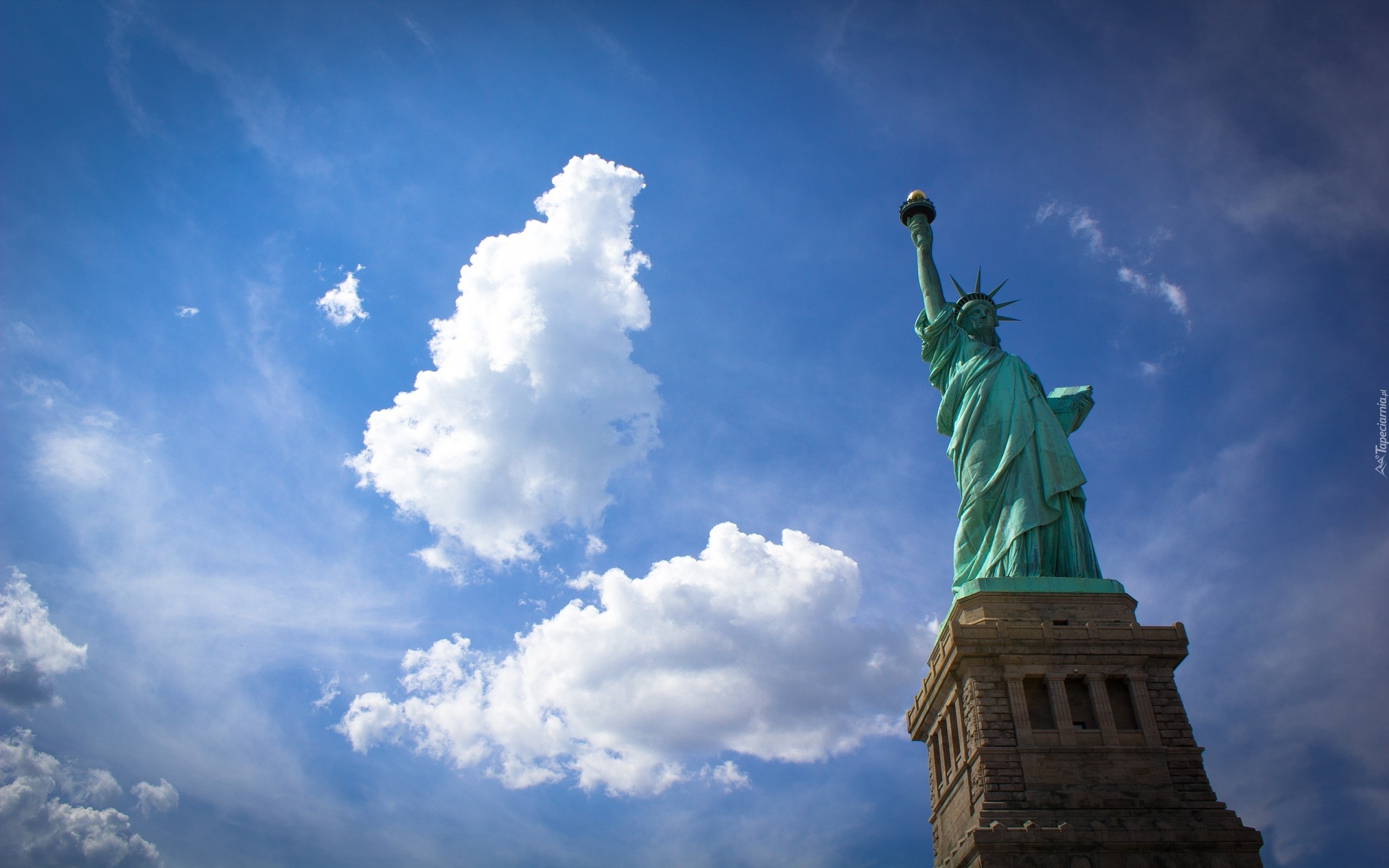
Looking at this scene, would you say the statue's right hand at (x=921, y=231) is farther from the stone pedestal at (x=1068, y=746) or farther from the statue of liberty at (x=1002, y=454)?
the stone pedestal at (x=1068, y=746)

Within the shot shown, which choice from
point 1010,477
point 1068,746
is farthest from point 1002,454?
point 1068,746

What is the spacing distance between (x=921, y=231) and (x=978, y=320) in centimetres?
511

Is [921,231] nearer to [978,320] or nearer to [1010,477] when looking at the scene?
[978,320]

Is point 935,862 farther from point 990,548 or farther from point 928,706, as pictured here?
point 990,548

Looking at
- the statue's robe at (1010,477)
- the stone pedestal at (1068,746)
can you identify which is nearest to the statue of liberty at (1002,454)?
the statue's robe at (1010,477)

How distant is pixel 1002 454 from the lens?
28266 millimetres

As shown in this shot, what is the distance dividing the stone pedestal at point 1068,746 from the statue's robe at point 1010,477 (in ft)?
6.34

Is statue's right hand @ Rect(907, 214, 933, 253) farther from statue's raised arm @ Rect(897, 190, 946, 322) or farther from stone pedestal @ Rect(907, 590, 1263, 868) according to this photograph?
stone pedestal @ Rect(907, 590, 1263, 868)

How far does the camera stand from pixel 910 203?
36.3 metres

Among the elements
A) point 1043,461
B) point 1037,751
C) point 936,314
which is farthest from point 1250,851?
point 936,314

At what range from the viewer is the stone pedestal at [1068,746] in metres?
19.7

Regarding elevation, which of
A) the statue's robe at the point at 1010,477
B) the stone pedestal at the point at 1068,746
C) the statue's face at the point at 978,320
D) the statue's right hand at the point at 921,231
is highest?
the statue's right hand at the point at 921,231

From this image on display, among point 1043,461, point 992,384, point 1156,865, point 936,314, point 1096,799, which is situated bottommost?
point 1156,865

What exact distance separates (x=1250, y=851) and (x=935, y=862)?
7535 mm
